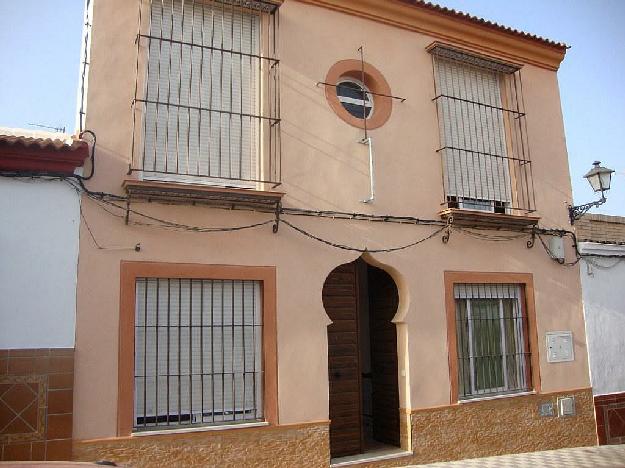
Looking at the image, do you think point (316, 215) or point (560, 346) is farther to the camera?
point (560, 346)

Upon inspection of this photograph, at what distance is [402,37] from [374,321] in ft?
14.6

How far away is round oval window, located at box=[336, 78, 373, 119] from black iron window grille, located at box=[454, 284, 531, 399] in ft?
9.77

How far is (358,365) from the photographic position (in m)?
8.27

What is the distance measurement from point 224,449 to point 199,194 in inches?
116

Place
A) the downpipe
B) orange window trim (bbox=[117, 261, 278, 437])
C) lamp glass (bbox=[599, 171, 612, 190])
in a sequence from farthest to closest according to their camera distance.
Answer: lamp glass (bbox=[599, 171, 612, 190]) → the downpipe → orange window trim (bbox=[117, 261, 278, 437])

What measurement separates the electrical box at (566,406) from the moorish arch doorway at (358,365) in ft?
9.15

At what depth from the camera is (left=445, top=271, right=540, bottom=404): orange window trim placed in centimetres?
802

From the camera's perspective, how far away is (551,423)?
28.7 feet

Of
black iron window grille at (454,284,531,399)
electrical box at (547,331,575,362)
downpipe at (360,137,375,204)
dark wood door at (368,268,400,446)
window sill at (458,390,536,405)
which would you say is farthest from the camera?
electrical box at (547,331,575,362)

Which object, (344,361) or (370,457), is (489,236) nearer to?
(344,361)

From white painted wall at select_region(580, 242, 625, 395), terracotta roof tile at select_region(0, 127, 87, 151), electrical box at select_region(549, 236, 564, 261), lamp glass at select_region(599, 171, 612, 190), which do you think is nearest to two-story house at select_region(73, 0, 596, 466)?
electrical box at select_region(549, 236, 564, 261)

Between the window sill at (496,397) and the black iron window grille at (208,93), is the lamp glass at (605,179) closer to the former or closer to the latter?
the window sill at (496,397)

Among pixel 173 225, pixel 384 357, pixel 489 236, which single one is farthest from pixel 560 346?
pixel 173 225

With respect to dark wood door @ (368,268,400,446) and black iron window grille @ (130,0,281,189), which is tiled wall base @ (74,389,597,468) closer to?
dark wood door @ (368,268,400,446)
